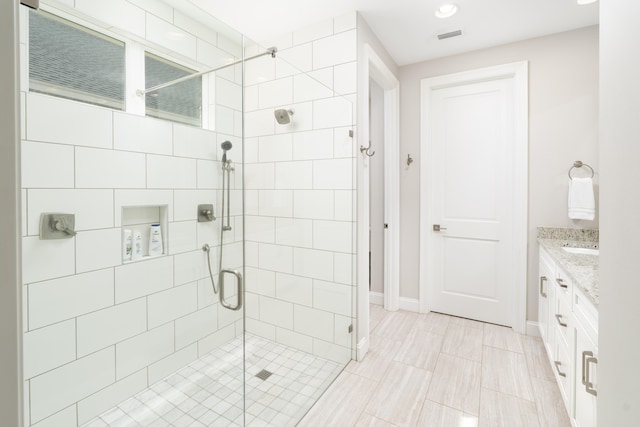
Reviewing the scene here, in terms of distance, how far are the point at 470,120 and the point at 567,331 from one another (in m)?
1.95

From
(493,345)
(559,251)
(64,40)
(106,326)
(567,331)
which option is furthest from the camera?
(493,345)

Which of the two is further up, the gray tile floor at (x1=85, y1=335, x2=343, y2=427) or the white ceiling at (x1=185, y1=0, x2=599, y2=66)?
the white ceiling at (x1=185, y1=0, x2=599, y2=66)

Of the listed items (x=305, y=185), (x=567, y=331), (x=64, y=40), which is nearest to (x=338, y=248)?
(x=305, y=185)

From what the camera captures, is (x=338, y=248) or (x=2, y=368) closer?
(x=2, y=368)

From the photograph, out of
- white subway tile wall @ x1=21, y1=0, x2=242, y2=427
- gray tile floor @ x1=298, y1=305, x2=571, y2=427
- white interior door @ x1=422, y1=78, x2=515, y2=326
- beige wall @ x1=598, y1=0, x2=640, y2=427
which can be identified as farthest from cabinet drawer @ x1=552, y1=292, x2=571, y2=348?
white subway tile wall @ x1=21, y1=0, x2=242, y2=427

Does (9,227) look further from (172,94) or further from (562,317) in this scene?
(562,317)

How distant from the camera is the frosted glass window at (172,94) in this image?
1.46 metres

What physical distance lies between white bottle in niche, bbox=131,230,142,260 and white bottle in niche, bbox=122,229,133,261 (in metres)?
0.01

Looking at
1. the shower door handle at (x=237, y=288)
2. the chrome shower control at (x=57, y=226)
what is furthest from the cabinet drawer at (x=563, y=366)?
the chrome shower control at (x=57, y=226)

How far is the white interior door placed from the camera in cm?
262

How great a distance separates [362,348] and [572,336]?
126 centimetres

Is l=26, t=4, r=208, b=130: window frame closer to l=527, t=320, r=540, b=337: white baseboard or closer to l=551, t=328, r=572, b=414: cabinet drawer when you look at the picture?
l=551, t=328, r=572, b=414: cabinet drawer

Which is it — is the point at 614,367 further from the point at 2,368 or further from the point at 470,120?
the point at 470,120

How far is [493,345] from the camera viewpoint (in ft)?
7.68
